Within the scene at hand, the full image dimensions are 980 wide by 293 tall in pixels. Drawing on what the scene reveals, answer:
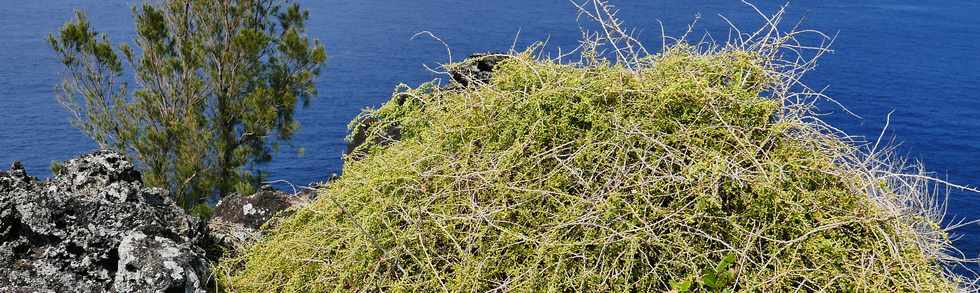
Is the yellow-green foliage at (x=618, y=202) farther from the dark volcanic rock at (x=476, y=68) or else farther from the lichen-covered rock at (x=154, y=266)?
the dark volcanic rock at (x=476, y=68)

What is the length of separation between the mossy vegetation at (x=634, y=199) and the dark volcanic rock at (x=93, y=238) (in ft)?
1.76

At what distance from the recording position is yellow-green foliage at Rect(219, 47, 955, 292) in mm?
3088

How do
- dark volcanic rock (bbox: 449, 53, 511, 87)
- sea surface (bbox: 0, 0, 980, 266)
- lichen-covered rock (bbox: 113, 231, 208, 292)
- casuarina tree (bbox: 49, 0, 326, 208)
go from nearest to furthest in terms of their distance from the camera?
lichen-covered rock (bbox: 113, 231, 208, 292)
dark volcanic rock (bbox: 449, 53, 511, 87)
casuarina tree (bbox: 49, 0, 326, 208)
sea surface (bbox: 0, 0, 980, 266)

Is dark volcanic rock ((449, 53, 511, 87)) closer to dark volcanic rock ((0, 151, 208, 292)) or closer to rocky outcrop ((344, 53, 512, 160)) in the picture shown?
rocky outcrop ((344, 53, 512, 160))

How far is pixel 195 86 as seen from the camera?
61.5ft

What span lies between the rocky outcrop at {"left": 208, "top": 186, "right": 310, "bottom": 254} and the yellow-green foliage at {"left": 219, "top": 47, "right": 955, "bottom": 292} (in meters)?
1.06

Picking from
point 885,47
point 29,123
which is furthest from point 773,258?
point 885,47

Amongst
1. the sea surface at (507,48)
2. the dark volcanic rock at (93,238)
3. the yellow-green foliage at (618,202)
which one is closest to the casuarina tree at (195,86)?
the sea surface at (507,48)

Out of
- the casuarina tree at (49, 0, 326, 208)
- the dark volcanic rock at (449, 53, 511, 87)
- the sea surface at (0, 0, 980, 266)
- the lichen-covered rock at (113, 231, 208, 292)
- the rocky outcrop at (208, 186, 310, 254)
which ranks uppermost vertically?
the dark volcanic rock at (449, 53, 511, 87)

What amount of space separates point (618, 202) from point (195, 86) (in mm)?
17252

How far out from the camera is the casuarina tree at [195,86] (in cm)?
1816

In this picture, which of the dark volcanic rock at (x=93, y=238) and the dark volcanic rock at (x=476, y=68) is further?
the dark volcanic rock at (x=476, y=68)

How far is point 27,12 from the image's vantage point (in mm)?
60062

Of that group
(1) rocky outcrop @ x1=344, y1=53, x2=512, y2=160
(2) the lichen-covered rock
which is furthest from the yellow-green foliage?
(1) rocky outcrop @ x1=344, y1=53, x2=512, y2=160
